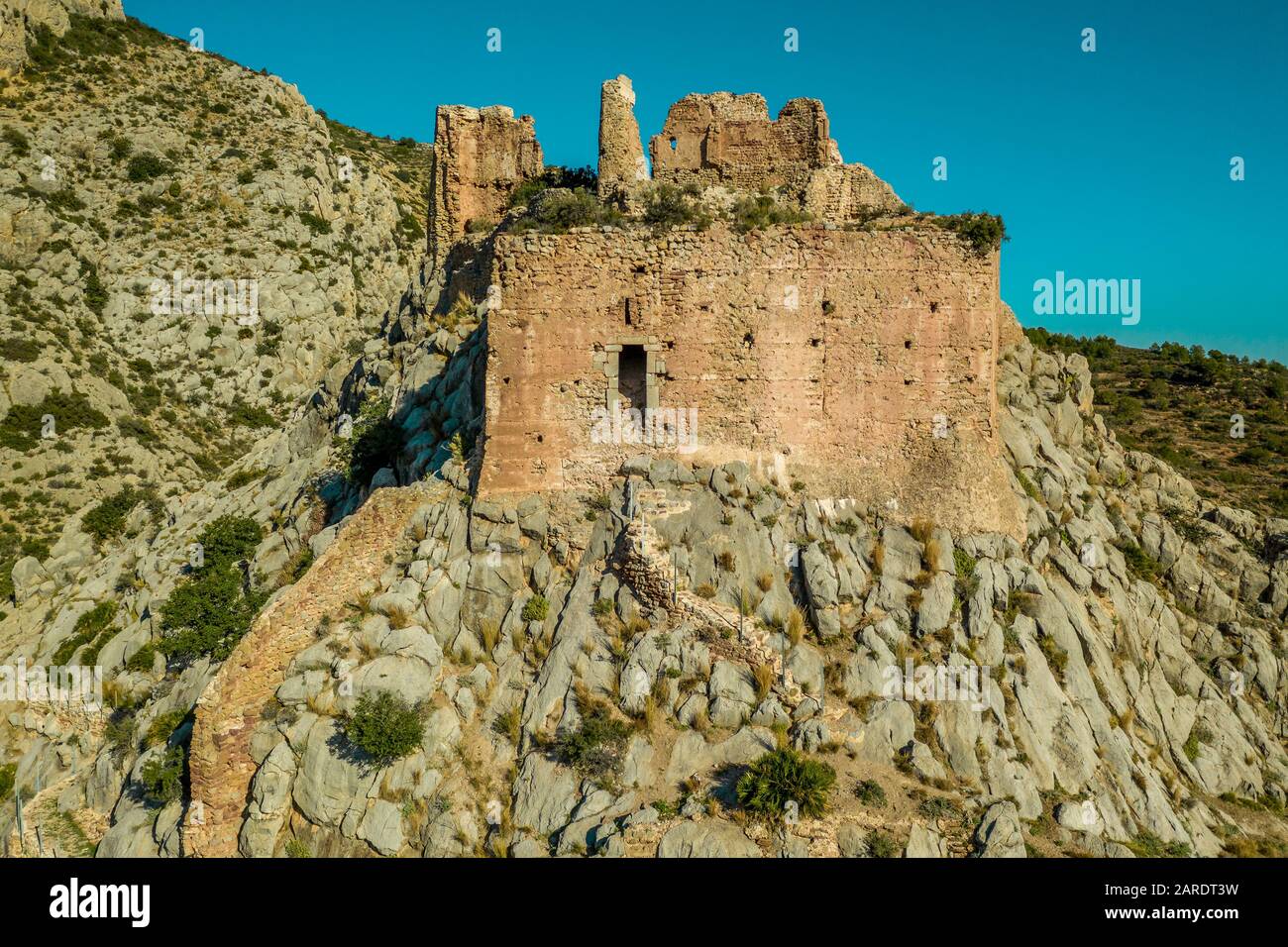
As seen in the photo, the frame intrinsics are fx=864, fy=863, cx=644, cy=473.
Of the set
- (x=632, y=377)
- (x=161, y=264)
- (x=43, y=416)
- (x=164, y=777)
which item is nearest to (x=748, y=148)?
(x=632, y=377)

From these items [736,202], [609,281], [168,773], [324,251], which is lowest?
[168,773]

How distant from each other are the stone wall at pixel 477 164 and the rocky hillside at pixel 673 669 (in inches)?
150

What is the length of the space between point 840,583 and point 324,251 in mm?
45585

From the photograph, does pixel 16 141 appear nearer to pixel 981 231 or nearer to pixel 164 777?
pixel 164 777

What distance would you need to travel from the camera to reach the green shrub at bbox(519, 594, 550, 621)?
17.2 m

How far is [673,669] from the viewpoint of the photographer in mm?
15930

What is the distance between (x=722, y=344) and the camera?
18188 millimetres

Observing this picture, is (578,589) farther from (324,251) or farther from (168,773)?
(324,251)

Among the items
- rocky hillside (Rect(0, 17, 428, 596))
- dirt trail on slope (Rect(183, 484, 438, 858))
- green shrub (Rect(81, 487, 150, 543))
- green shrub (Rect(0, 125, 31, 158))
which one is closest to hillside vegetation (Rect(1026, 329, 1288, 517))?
dirt trail on slope (Rect(183, 484, 438, 858))

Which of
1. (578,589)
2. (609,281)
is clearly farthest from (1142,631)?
(609,281)

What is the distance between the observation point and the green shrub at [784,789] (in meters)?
13.7

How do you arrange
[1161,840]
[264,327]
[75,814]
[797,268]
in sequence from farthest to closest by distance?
1. [264,327]
2. [75,814]
3. [797,268]
4. [1161,840]

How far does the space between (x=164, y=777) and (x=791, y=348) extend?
1504cm

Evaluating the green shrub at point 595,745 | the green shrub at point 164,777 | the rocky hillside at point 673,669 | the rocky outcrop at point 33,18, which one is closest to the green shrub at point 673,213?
the rocky hillside at point 673,669
